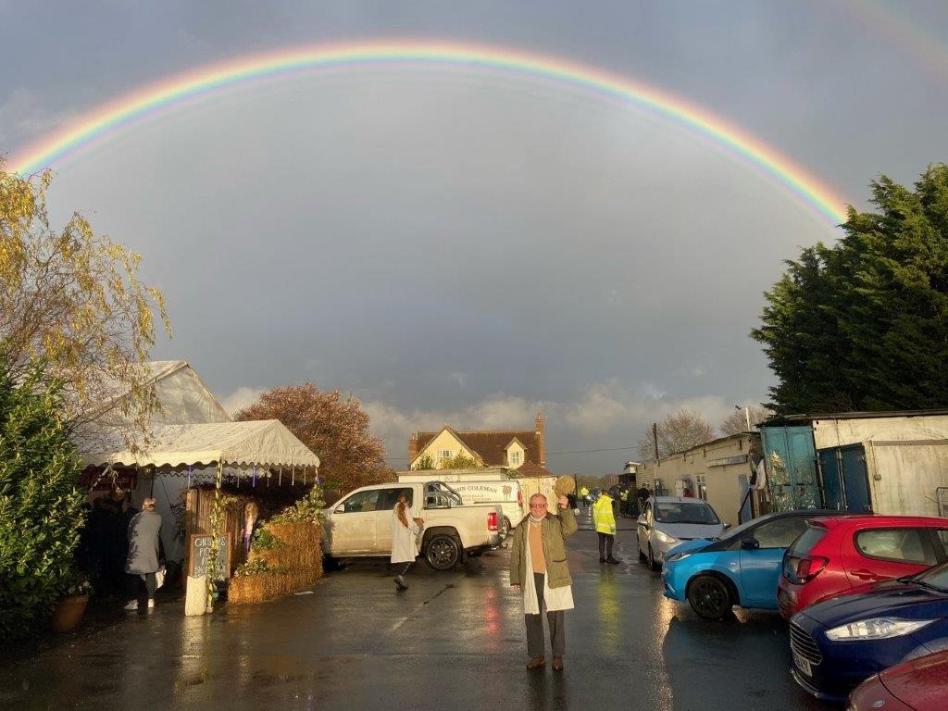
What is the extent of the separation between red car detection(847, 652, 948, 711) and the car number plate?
188cm

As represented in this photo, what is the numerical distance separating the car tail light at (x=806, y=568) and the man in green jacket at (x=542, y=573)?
2.49 m

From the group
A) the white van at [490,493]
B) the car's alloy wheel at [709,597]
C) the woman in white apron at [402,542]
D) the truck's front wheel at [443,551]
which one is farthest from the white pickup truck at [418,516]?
the car's alloy wheel at [709,597]

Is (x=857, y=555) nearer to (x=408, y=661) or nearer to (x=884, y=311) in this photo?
(x=408, y=661)

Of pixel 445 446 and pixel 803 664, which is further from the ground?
pixel 445 446

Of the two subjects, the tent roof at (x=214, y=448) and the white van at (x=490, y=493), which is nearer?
the tent roof at (x=214, y=448)

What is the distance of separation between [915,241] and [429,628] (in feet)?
59.9

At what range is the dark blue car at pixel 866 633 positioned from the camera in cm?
494

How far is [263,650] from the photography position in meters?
8.09

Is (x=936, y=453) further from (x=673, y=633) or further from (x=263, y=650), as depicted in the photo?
(x=263, y=650)

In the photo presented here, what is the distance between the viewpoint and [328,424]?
3438 cm

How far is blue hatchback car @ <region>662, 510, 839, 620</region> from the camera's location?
30.0 ft

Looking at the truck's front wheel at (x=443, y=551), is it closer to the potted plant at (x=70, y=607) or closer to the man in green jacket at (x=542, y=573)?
the potted plant at (x=70, y=607)

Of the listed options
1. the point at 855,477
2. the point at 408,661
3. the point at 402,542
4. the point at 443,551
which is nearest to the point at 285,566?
the point at 402,542

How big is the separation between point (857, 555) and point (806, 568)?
1.77ft
